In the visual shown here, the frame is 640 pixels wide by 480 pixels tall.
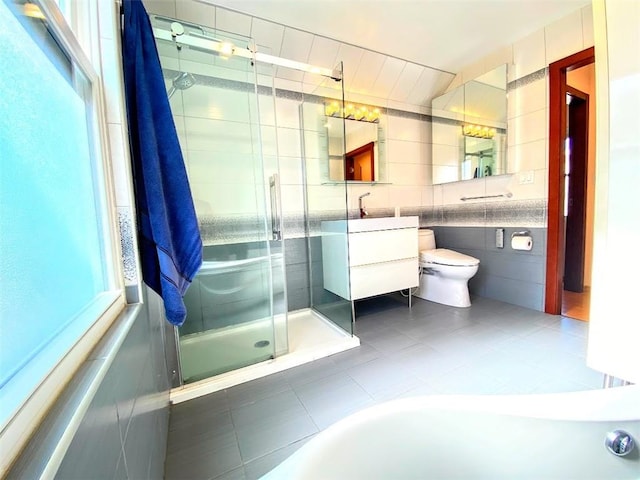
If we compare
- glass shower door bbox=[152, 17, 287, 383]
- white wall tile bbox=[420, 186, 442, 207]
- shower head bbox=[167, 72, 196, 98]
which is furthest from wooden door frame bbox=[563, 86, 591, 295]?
shower head bbox=[167, 72, 196, 98]

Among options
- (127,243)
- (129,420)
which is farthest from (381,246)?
(129,420)

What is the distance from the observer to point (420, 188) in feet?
9.83

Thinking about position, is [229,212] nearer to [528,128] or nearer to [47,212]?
[47,212]

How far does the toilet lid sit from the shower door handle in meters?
1.51

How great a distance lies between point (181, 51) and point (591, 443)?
2.42m

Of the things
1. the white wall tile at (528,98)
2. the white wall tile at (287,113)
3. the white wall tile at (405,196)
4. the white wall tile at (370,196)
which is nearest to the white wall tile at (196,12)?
the white wall tile at (287,113)

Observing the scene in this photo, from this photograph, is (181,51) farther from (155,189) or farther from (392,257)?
(392,257)

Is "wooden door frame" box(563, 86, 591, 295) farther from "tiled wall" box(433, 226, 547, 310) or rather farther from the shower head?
the shower head

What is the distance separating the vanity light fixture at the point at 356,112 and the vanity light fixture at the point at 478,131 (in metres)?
0.87

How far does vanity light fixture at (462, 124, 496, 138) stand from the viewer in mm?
2482

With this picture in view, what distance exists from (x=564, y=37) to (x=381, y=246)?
2057 millimetres

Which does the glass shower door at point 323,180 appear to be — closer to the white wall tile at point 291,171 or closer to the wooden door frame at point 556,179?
the white wall tile at point 291,171

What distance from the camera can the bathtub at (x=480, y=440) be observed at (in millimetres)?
655

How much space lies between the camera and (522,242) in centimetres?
230
